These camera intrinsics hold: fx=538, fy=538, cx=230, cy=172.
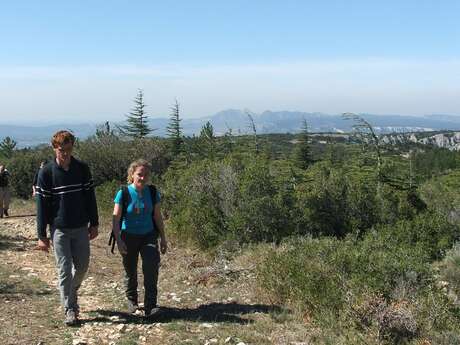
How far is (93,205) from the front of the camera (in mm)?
5527

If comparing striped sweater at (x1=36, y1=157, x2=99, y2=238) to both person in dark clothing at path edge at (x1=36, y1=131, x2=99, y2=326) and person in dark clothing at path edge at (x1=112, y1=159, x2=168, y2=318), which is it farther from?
person in dark clothing at path edge at (x1=112, y1=159, x2=168, y2=318)

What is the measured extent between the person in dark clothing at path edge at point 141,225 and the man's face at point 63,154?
623 millimetres

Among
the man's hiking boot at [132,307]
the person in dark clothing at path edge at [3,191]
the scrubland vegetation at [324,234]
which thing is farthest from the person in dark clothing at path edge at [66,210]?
the person in dark clothing at path edge at [3,191]

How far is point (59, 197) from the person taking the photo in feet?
17.4

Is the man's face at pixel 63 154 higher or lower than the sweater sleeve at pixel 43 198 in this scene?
higher

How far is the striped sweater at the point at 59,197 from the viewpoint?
5.27 meters

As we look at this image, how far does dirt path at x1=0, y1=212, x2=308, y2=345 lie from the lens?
5168mm

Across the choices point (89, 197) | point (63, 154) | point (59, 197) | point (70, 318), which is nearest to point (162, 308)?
point (70, 318)

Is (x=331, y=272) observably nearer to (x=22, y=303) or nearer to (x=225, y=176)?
(x=22, y=303)

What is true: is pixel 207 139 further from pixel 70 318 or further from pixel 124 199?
pixel 70 318

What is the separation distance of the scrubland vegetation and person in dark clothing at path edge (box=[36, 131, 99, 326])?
2254 mm

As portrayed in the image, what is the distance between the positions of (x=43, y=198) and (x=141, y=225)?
1020 millimetres

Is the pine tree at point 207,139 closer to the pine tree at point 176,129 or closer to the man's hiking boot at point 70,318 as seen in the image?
the pine tree at point 176,129

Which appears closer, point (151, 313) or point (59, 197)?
point (59, 197)
